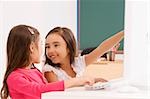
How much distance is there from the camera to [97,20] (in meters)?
1.24

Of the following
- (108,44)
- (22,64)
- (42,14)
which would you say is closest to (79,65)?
(108,44)

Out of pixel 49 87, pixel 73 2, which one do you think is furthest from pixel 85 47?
pixel 49 87

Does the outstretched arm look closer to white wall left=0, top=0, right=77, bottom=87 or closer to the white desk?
white wall left=0, top=0, right=77, bottom=87

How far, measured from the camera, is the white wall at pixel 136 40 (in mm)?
737

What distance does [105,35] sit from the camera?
4.04ft

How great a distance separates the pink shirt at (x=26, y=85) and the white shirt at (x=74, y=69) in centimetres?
10

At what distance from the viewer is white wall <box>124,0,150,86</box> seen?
0.74 meters

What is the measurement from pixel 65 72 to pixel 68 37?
0.12 m

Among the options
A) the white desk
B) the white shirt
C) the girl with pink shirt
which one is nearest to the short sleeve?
the white shirt

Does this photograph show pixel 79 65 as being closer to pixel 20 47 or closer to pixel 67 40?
pixel 67 40

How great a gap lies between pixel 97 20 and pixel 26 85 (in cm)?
58

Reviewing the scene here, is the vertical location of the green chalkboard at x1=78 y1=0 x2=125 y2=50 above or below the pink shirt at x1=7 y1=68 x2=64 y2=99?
above

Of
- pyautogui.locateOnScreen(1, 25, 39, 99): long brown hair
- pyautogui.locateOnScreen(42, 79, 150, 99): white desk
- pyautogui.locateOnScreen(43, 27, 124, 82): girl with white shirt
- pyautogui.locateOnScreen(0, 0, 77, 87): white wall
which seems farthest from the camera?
pyautogui.locateOnScreen(0, 0, 77, 87): white wall

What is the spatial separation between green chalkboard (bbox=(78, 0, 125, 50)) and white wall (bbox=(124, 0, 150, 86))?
420 millimetres
